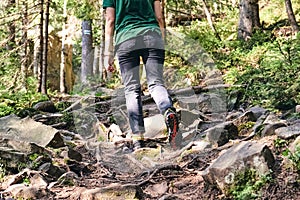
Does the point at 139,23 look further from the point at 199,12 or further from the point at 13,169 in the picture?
the point at 199,12

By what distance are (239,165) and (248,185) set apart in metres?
0.17

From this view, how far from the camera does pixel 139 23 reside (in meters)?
4.92

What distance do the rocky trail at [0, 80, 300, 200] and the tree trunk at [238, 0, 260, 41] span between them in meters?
5.92

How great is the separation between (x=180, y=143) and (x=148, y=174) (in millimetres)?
1188

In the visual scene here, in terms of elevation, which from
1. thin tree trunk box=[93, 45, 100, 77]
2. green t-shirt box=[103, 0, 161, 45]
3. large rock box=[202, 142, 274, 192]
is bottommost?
large rock box=[202, 142, 274, 192]

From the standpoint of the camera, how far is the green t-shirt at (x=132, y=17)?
4.91 m

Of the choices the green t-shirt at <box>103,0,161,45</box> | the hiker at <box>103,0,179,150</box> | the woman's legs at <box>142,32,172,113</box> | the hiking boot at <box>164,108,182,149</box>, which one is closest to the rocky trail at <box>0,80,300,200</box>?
the hiking boot at <box>164,108,182,149</box>

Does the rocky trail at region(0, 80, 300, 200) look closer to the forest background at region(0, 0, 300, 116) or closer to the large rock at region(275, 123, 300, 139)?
the large rock at region(275, 123, 300, 139)

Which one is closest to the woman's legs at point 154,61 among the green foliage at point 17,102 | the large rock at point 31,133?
the large rock at point 31,133

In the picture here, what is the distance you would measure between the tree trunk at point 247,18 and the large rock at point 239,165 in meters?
9.85

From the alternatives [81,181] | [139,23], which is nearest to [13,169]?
[81,181]

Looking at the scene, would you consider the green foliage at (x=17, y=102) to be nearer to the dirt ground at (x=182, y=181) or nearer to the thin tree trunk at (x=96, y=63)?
the dirt ground at (x=182, y=181)

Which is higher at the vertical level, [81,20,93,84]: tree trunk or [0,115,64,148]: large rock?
[81,20,93,84]: tree trunk

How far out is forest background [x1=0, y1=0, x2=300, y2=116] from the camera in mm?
6999
